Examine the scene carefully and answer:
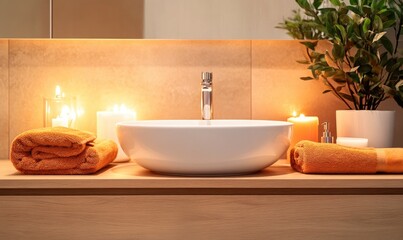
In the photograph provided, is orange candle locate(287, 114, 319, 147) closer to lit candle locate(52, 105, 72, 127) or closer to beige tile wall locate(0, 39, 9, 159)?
lit candle locate(52, 105, 72, 127)

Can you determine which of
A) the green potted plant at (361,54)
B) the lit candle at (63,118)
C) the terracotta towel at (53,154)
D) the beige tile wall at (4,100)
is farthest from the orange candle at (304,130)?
the beige tile wall at (4,100)

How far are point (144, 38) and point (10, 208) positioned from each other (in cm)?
73

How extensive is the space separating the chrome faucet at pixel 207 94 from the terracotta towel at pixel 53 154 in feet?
1.30

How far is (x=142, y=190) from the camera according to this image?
1.12 meters

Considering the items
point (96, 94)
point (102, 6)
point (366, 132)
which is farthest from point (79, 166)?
point (366, 132)

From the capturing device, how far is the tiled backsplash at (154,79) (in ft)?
5.28

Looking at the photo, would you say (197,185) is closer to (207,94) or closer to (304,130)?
Answer: (207,94)

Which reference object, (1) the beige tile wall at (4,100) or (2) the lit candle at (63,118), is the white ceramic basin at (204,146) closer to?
(2) the lit candle at (63,118)

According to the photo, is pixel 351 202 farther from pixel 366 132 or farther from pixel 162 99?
pixel 162 99

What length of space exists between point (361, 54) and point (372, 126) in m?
0.23

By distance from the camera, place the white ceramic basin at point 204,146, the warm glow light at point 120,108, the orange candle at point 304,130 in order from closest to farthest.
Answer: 1. the white ceramic basin at point 204,146
2. the orange candle at point 304,130
3. the warm glow light at point 120,108

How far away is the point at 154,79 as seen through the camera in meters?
1.62

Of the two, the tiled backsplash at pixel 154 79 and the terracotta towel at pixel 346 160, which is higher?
the tiled backsplash at pixel 154 79

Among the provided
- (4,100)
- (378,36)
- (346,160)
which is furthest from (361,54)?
(4,100)
